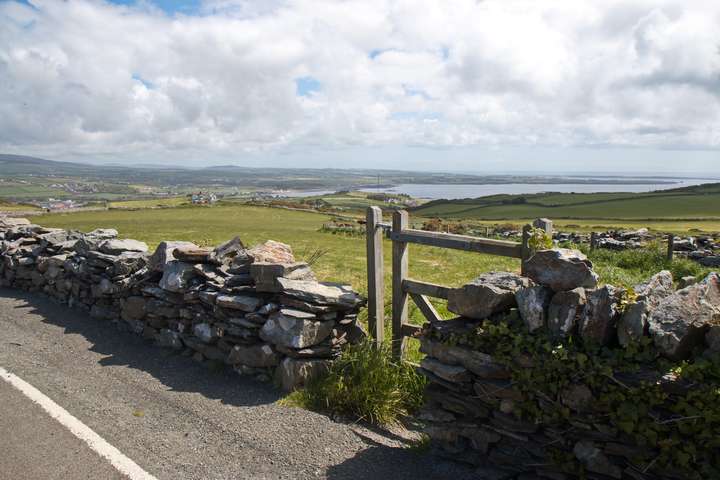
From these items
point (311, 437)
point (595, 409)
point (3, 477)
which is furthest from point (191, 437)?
point (595, 409)

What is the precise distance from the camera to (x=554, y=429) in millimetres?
4566

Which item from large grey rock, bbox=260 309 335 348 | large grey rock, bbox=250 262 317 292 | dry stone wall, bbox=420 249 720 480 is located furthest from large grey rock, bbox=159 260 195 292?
dry stone wall, bbox=420 249 720 480

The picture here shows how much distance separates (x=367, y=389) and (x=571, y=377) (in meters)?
2.82

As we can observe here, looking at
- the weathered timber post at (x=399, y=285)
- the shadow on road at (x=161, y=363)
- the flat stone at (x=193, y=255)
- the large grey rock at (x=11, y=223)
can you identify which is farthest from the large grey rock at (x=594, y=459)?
the large grey rock at (x=11, y=223)

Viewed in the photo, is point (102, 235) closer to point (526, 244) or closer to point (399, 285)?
point (399, 285)

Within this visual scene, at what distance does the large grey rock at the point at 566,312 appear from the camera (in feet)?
15.0

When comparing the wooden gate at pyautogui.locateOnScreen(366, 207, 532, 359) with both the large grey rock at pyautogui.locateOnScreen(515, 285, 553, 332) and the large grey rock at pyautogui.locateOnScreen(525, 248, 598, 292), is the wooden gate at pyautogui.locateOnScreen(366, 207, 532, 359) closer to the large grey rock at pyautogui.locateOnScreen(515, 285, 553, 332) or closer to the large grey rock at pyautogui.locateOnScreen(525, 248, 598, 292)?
the large grey rock at pyautogui.locateOnScreen(525, 248, 598, 292)

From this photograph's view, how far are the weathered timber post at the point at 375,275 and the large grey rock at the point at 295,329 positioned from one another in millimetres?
737

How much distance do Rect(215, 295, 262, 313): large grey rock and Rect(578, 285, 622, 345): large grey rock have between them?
454 cm

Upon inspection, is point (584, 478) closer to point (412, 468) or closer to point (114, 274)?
point (412, 468)

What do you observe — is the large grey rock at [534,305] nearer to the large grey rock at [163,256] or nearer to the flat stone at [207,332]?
the flat stone at [207,332]

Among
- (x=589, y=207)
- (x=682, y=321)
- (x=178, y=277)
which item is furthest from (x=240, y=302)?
(x=589, y=207)

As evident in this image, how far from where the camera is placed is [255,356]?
7238 mm

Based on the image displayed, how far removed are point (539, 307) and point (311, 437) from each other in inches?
118
